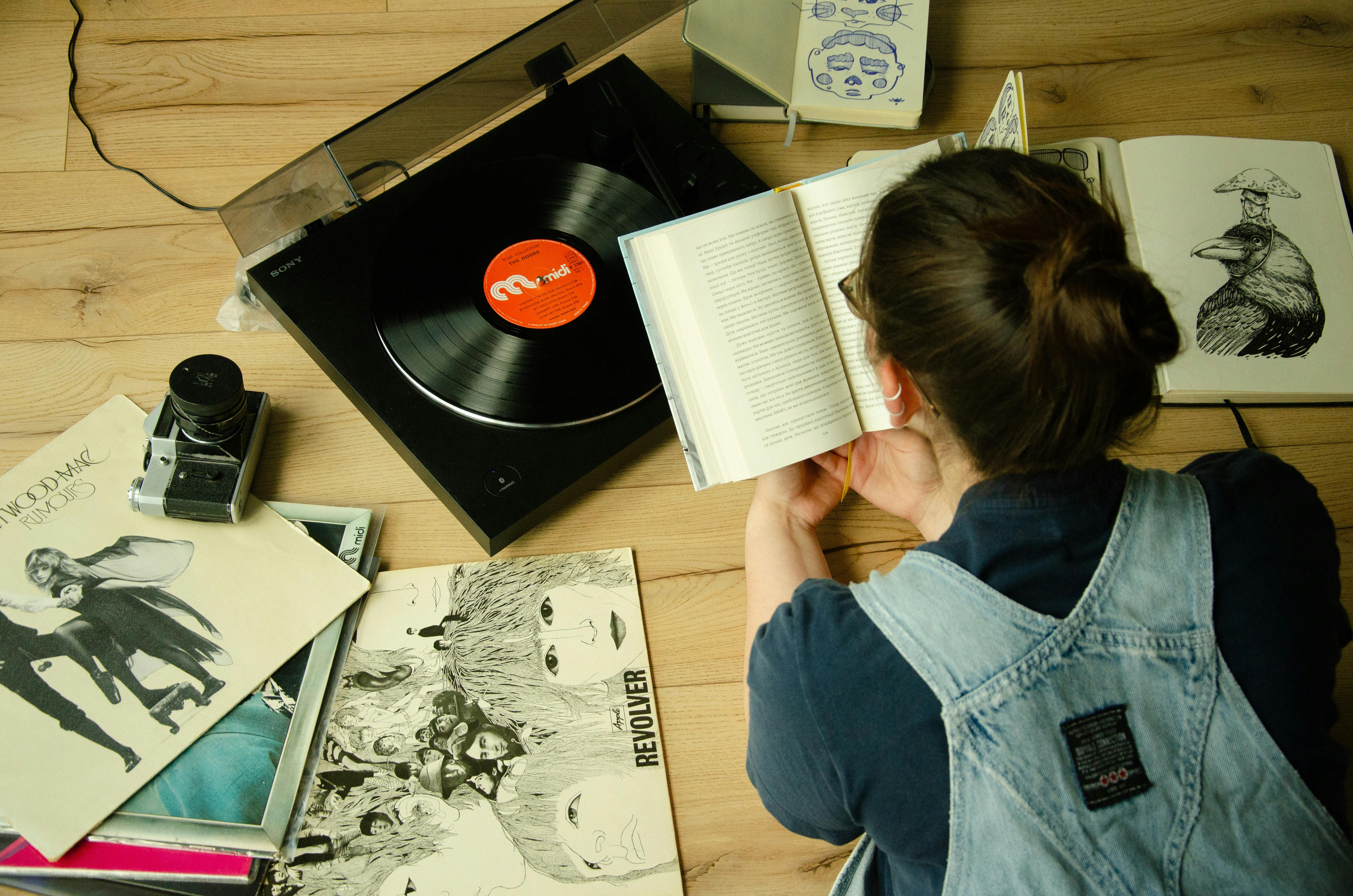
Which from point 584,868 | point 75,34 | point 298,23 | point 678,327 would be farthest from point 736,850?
point 75,34

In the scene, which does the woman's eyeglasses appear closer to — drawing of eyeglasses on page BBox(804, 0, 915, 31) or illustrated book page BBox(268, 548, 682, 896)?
illustrated book page BBox(268, 548, 682, 896)

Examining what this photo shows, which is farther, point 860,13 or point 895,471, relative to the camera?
point 860,13

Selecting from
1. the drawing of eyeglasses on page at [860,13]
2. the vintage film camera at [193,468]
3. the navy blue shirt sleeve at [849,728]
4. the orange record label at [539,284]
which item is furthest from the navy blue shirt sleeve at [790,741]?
the drawing of eyeglasses on page at [860,13]

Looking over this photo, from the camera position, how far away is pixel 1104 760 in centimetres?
56

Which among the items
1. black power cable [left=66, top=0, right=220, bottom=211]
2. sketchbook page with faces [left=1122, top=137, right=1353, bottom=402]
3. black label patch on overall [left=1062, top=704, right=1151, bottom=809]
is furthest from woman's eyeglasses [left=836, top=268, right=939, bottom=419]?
black power cable [left=66, top=0, right=220, bottom=211]

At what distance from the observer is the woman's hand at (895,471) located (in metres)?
0.88

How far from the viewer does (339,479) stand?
2.93 feet

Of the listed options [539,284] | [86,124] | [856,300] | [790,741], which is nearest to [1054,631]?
[790,741]

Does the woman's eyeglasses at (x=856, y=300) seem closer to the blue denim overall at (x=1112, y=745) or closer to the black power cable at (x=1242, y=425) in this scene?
the blue denim overall at (x=1112, y=745)

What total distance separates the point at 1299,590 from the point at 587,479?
1.96 ft

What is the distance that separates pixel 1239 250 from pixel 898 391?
0.59 meters

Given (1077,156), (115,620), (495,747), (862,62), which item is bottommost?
(495,747)

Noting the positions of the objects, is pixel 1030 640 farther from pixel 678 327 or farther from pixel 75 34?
pixel 75 34

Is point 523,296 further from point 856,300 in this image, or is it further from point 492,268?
point 856,300
